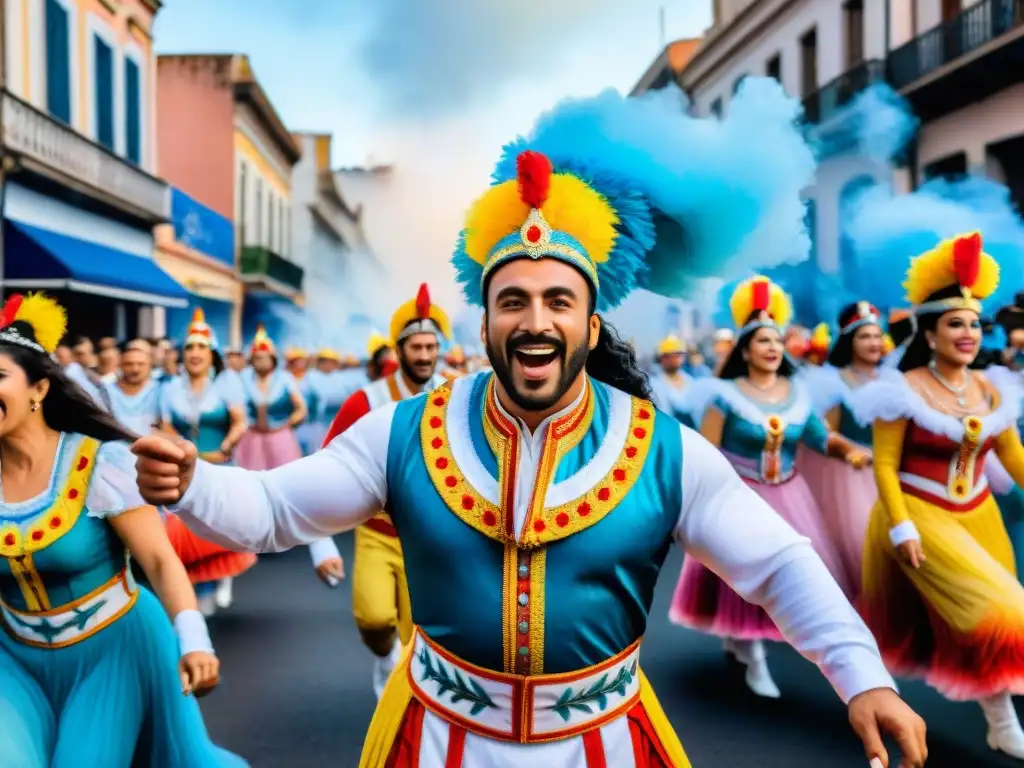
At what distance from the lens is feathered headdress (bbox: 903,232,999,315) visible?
16.0ft

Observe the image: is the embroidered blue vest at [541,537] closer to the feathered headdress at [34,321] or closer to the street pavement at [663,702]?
the feathered headdress at [34,321]

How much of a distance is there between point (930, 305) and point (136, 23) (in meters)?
19.3

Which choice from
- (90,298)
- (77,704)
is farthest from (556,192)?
(90,298)

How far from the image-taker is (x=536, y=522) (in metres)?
2.35

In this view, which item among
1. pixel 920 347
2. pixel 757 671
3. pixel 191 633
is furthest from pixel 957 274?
pixel 191 633

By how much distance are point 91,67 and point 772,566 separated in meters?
18.7

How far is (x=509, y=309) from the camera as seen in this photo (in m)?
2.45

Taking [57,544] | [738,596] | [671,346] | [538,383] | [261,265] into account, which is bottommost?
[738,596]

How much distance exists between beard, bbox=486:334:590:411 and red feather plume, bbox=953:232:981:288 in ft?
9.98

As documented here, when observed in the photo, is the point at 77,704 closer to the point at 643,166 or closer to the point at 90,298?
the point at 643,166

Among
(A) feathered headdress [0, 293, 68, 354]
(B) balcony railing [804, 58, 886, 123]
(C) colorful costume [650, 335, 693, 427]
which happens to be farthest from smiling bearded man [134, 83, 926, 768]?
(B) balcony railing [804, 58, 886, 123]

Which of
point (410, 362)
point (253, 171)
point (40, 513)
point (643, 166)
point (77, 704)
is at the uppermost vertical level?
point (253, 171)

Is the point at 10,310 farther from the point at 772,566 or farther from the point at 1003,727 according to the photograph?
the point at 1003,727

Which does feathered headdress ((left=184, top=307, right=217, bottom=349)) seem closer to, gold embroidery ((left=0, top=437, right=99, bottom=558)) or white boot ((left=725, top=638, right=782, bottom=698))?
white boot ((left=725, top=638, right=782, bottom=698))
